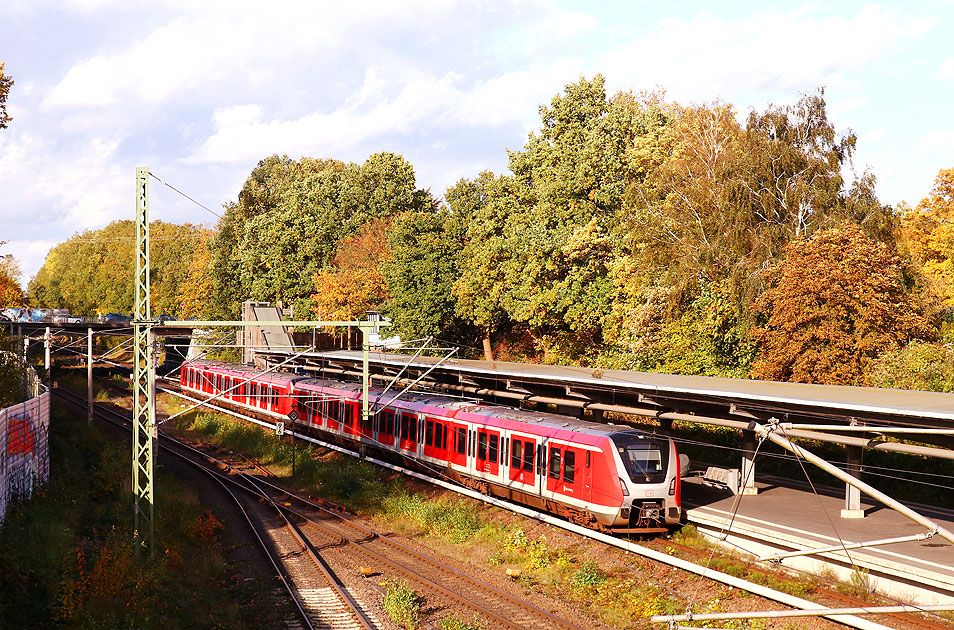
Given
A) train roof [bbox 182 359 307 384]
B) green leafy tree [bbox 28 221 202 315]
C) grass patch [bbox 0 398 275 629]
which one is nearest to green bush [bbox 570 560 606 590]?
grass patch [bbox 0 398 275 629]

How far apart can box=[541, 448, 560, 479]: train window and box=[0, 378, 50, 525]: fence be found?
44.8 feet

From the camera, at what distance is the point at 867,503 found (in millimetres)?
22094

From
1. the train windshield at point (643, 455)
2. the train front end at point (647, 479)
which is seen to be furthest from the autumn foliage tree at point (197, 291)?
the train front end at point (647, 479)

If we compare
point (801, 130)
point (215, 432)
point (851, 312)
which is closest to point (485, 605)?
point (851, 312)

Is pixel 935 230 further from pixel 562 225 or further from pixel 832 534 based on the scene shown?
pixel 832 534

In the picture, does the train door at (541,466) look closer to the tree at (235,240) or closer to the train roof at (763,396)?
the train roof at (763,396)

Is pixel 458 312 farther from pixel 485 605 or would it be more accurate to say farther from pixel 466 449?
pixel 485 605

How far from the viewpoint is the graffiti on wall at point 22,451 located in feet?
61.4

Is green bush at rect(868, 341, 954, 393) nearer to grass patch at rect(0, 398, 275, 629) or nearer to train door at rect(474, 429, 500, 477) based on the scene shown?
train door at rect(474, 429, 500, 477)

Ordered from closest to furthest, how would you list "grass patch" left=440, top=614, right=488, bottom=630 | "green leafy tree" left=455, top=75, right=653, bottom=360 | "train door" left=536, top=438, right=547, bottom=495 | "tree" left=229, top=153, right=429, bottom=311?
"grass patch" left=440, top=614, right=488, bottom=630 < "train door" left=536, top=438, right=547, bottom=495 < "green leafy tree" left=455, top=75, right=653, bottom=360 < "tree" left=229, top=153, right=429, bottom=311

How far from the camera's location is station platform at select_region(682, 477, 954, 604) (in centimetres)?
1541

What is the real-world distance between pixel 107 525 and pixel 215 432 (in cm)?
2559

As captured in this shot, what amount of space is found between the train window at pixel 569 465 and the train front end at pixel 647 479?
1.43 m

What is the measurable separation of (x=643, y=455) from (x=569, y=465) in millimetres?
2143
